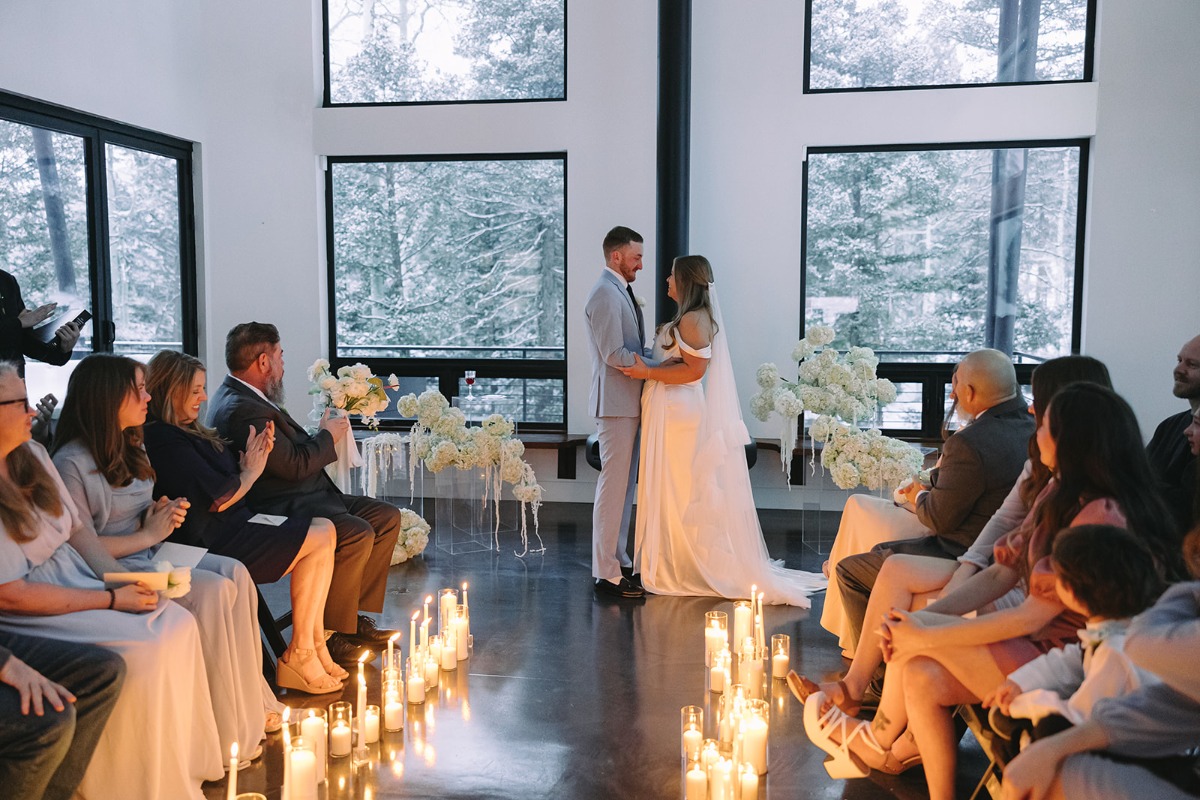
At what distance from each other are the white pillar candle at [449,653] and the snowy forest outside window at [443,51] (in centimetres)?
466

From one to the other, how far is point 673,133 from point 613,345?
7.69 ft

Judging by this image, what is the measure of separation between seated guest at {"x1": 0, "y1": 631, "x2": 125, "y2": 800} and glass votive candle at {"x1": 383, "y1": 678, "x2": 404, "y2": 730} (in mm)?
1068

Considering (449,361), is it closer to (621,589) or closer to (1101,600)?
(621,589)

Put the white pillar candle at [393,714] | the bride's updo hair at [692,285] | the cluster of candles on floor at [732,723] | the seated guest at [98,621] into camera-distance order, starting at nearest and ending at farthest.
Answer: the seated guest at [98,621]
the cluster of candles on floor at [732,723]
the white pillar candle at [393,714]
the bride's updo hair at [692,285]

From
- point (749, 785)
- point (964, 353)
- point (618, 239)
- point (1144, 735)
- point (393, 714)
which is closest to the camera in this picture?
point (1144, 735)

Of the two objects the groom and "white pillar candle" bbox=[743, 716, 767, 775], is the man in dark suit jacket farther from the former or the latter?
"white pillar candle" bbox=[743, 716, 767, 775]

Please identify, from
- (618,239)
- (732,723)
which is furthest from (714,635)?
(618,239)

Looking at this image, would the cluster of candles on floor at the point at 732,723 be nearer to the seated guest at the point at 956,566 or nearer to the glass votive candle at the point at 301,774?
the seated guest at the point at 956,566

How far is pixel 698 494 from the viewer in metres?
5.40

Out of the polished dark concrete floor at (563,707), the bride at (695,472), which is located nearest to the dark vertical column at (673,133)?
the bride at (695,472)

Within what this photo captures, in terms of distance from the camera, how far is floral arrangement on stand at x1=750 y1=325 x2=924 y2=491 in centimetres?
564

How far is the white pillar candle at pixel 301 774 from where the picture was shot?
2758mm

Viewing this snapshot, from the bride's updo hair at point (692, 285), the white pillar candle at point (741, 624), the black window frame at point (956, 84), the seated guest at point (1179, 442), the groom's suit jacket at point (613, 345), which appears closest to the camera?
the seated guest at point (1179, 442)

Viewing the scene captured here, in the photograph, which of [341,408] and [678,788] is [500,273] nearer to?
[341,408]
